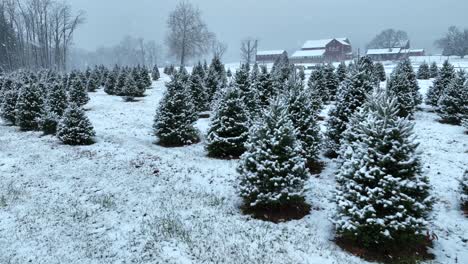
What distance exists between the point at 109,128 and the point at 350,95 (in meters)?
15.2

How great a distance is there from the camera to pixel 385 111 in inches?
333

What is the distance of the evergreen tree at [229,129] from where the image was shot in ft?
50.4

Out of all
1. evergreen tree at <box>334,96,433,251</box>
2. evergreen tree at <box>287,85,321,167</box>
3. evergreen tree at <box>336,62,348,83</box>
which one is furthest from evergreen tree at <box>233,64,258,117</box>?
evergreen tree at <box>336,62,348,83</box>

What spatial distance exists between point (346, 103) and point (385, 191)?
22.5ft

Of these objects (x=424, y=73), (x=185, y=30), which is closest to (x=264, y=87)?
(x=424, y=73)

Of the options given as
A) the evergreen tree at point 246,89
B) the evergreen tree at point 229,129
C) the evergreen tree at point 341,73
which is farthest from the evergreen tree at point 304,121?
the evergreen tree at point 341,73

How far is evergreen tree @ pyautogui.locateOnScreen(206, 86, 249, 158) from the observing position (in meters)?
15.4

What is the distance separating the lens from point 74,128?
59.2ft

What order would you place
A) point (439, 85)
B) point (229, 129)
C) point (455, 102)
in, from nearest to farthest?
point (229, 129) → point (455, 102) → point (439, 85)

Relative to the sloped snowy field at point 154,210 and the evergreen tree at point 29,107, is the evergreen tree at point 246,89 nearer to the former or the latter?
the sloped snowy field at point 154,210

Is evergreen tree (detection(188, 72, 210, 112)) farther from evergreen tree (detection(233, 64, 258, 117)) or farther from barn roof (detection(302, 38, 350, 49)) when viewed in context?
barn roof (detection(302, 38, 350, 49))

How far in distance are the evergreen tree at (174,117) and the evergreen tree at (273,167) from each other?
7505 mm

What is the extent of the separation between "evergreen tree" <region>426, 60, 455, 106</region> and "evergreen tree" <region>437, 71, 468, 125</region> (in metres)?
3.82

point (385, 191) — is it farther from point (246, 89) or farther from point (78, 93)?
point (78, 93)
